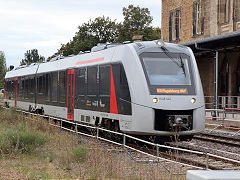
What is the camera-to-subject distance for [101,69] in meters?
14.8

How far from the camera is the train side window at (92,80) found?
15278mm

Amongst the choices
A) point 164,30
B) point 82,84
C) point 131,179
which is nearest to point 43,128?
point 82,84

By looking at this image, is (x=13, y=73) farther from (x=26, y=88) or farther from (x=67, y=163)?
(x=67, y=163)

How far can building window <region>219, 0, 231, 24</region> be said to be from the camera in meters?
28.4

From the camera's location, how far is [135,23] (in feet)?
219

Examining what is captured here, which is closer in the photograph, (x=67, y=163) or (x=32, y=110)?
(x=67, y=163)

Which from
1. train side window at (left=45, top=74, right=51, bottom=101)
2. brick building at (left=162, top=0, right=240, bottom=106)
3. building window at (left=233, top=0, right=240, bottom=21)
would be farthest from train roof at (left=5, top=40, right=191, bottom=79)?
building window at (left=233, top=0, right=240, bottom=21)

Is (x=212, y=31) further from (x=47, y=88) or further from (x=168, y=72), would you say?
(x=168, y=72)

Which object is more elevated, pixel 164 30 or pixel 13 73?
pixel 164 30

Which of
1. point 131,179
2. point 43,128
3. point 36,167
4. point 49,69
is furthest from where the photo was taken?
point 49,69

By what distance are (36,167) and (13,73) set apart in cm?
2350

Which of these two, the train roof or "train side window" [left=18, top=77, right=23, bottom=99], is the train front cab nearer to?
the train roof

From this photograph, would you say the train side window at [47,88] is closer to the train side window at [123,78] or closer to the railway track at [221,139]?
the railway track at [221,139]

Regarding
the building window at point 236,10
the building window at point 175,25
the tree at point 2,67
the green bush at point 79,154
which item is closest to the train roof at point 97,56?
the green bush at point 79,154
